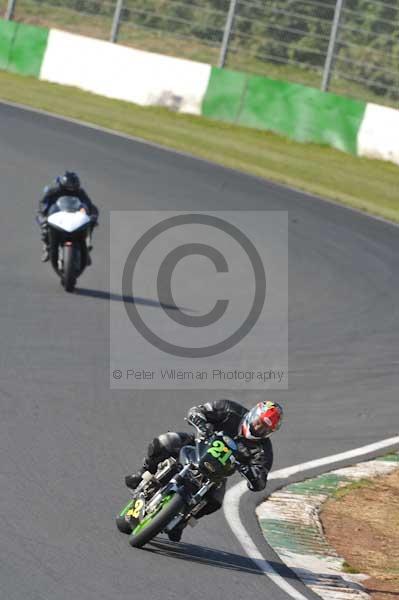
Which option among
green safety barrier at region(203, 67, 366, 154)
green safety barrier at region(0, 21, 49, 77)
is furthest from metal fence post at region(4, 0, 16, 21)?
green safety barrier at region(203, 67, 366, 154)

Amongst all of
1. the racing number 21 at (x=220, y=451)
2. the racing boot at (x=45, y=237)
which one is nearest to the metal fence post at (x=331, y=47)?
the racing boot at (x=45, y=237)

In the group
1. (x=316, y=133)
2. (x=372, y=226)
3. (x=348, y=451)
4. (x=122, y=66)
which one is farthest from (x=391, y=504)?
(x=122, y=66)

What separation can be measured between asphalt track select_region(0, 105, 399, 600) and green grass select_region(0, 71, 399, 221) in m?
1.47

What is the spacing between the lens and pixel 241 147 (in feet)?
83.3

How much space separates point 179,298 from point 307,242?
3.86 metres

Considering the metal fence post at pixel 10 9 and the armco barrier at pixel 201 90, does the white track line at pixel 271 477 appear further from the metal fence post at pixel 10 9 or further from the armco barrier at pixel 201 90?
the metal fence post at pixel 10 9

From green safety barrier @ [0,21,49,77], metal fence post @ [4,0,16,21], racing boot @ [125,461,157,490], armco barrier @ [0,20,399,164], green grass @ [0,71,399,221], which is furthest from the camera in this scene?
metal fence post @ [4,0,16,21]

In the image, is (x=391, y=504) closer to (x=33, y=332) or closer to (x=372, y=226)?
(x=33, y=332)

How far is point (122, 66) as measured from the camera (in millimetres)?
27422

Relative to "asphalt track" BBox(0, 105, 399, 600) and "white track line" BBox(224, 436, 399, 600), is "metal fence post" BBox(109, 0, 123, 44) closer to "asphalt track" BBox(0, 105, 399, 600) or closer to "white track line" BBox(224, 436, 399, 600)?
"asphalt track" BBox(0, 105, 399, 600)

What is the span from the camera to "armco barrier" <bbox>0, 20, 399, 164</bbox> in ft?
82.4

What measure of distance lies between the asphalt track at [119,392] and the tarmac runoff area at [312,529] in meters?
0.19

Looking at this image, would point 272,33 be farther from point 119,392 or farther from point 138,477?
point 138,477

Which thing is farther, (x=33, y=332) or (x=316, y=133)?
(x=316, y=133)
